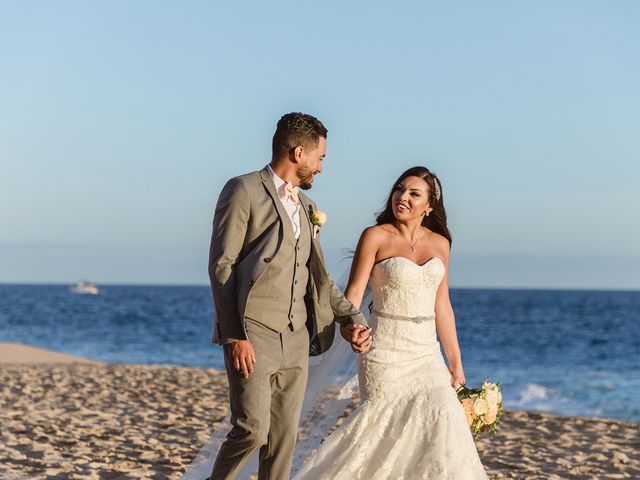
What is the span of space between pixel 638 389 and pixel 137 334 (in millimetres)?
22891

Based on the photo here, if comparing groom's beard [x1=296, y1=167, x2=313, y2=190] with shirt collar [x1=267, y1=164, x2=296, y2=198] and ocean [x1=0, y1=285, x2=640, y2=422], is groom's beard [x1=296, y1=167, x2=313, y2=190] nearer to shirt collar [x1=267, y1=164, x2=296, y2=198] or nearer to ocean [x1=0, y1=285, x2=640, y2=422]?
shirt collar [x1=267, y1=164, x2=296, y2=198]

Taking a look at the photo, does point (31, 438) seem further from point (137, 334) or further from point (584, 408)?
point (137, 334)

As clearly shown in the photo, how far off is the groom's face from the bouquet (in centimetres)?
170

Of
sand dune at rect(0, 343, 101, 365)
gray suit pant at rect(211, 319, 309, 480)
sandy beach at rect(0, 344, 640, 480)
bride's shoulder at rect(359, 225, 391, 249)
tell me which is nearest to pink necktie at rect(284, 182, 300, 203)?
gray suit pant at rect(211, 319, 309, 480)

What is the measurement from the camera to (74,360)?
2144cm

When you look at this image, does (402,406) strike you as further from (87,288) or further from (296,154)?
(87,288)

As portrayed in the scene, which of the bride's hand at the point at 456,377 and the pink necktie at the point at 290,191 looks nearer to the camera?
the pink necktie at the point at 290,191

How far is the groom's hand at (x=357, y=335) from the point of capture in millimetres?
5223

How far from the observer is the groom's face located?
192 inches

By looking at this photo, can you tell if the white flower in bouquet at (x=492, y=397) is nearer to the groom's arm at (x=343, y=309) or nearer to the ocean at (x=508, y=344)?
the groom's arm at (x=343, y=309)

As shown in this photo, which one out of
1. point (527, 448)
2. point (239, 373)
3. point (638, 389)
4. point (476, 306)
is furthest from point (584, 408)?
point (476, 306)

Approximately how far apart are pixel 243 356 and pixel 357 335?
0.78 metres

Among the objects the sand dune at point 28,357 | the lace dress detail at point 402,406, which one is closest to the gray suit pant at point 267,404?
the lace dress detail at point 402,406

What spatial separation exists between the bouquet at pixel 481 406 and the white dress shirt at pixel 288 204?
1.57 meters
